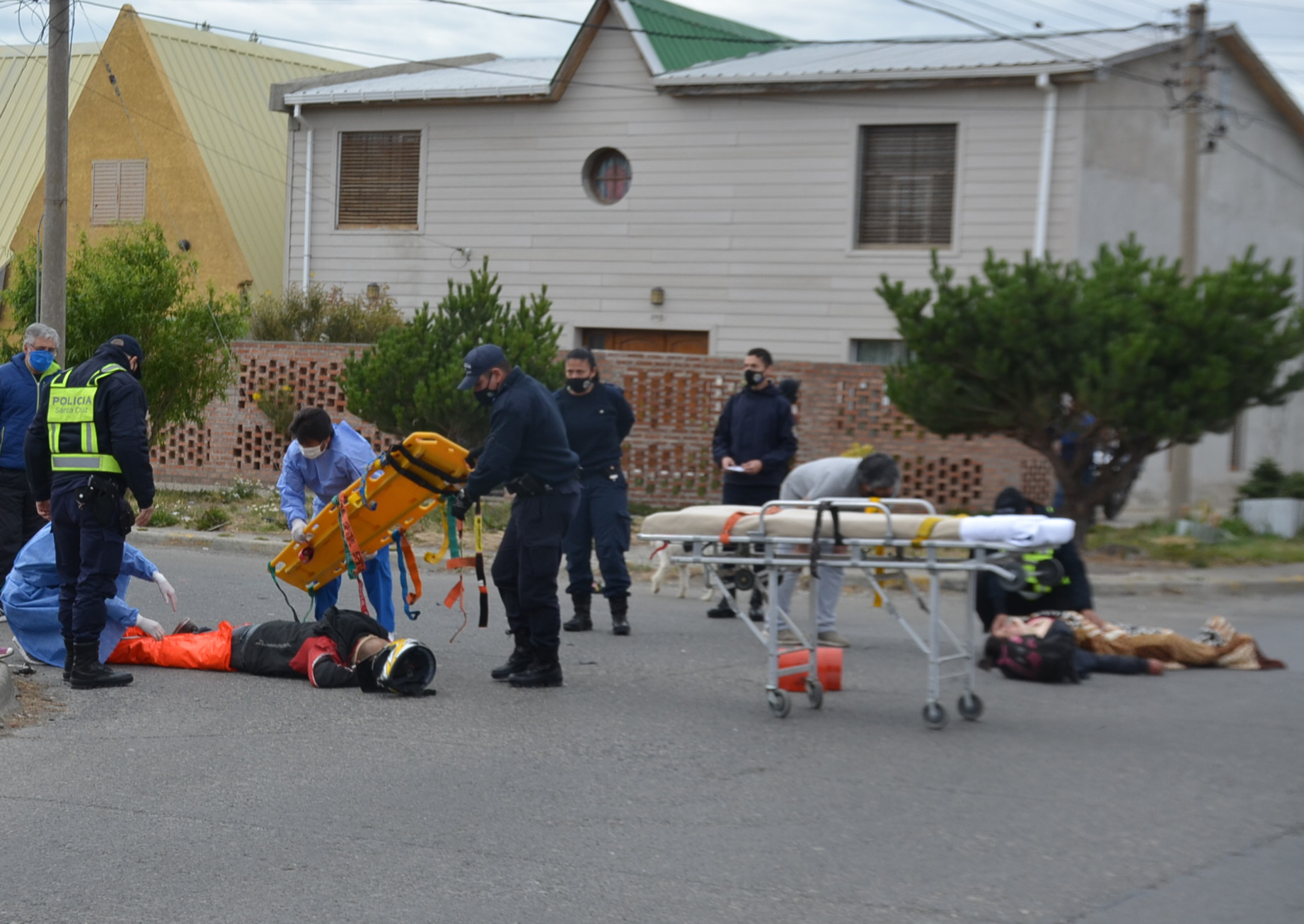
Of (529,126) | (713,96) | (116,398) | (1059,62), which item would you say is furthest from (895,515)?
(529,126)

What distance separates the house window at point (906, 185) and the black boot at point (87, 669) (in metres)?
15.3

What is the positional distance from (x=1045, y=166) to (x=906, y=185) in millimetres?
2016

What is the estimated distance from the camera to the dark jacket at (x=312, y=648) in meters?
8.68

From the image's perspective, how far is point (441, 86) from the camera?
2452 centimetres

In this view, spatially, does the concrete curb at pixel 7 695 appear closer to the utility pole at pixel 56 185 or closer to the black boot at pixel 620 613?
the black boot at pixel 620 613

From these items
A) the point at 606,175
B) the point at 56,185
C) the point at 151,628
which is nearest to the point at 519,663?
the point at 151,628

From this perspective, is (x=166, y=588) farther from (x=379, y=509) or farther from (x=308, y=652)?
(x=379, y=509)

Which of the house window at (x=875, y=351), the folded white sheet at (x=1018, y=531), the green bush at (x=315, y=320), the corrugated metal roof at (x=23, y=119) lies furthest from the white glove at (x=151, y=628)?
the corrugated metal roof at (x=23, y=119)

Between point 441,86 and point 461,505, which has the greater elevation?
point 441,86

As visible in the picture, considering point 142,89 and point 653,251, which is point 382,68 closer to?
point 142,89

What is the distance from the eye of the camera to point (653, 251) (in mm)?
23047

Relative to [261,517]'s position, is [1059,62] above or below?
above

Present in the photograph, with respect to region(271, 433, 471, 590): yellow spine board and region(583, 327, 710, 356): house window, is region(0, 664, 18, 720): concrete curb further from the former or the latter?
region(583, 327, 710, 356): house window

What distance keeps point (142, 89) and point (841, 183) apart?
14.0 m
